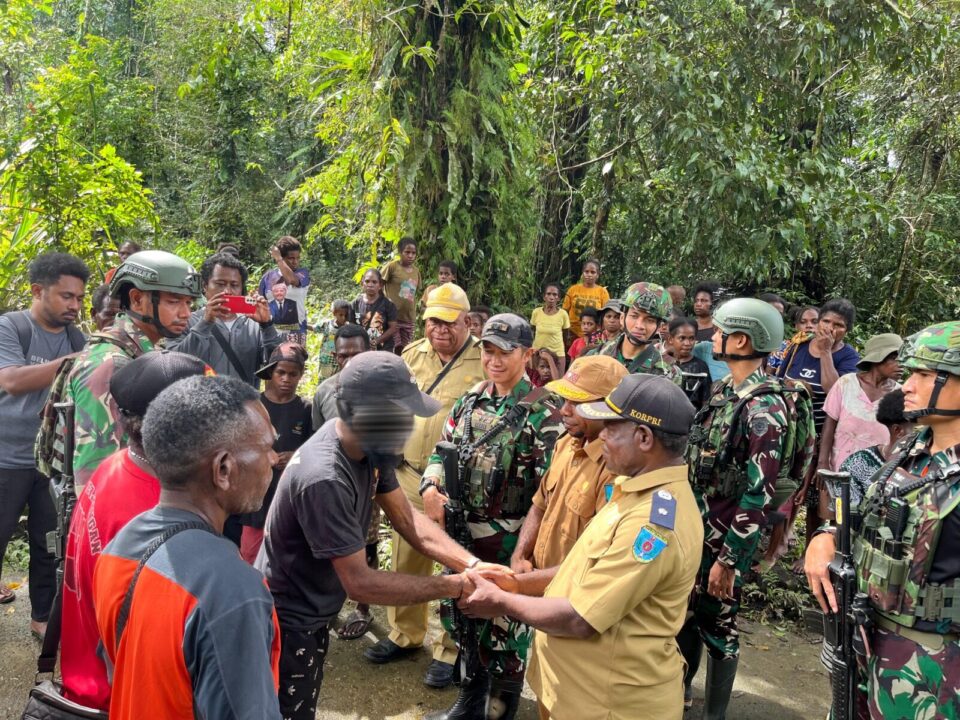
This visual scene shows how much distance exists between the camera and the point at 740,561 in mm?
3871

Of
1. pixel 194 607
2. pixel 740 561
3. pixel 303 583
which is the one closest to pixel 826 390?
pixel 740 561

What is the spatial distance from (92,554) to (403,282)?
7.06m

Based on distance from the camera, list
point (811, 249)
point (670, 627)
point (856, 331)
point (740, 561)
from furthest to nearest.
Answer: point (856, 331), point (811, 249), point (740, 561), point (670, 627)

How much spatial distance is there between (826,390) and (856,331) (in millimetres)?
6273

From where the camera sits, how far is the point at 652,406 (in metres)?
2.78

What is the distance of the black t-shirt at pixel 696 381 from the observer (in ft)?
19.6

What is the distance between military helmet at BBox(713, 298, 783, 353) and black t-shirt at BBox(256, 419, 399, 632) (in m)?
2.24

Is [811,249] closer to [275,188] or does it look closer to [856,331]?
[856,331]

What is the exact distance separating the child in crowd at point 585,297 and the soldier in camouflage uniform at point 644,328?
17.6 feet

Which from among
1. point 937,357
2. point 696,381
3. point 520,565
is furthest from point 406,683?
point 937,357

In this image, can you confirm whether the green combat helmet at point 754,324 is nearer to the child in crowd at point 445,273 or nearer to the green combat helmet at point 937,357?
the green combat helmet at point 937,357

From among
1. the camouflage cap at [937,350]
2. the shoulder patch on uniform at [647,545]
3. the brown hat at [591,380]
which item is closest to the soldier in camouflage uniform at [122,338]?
the brown hat at [591,380]

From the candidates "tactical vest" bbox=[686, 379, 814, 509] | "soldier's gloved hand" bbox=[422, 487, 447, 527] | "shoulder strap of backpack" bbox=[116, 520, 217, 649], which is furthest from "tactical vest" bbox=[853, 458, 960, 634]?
"shoulder strap of backpack" bbox=[116, 520, 217, 649]

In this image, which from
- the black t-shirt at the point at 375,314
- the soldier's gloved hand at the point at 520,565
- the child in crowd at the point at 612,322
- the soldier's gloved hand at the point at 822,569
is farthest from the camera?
the black t-shirt at the point at 375,314
